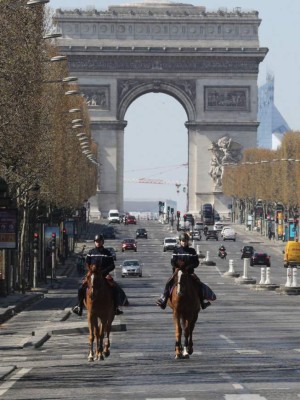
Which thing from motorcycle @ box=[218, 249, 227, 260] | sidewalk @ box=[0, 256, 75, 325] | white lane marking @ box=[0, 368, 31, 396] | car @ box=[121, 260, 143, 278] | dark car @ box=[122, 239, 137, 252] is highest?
dark car @ box=[122, 239, 137, 252]

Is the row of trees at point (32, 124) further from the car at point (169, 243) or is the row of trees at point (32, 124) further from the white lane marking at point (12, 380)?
the white lane marking at point (12, 380)

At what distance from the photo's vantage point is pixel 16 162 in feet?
230

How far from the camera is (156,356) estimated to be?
38406mm

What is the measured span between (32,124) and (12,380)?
37.8 meters

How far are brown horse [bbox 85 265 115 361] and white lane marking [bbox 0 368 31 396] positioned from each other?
73.5 inches

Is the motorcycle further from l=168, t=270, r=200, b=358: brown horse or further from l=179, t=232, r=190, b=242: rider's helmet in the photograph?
l=179, t=232, r=190, b=242: rider's helmet

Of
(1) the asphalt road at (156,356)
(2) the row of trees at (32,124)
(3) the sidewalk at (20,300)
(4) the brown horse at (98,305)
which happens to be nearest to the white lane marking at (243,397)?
(1) the asphalt road at (156,356)

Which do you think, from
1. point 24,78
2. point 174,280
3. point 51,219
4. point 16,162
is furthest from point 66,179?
point 174,280

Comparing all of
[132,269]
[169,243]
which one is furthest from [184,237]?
[169,243]

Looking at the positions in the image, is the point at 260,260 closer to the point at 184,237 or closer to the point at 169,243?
the point at 169,243

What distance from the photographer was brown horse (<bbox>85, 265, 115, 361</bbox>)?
3697cm

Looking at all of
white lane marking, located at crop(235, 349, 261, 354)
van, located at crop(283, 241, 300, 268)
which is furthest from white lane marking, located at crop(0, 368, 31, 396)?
van, located at crop(283, 241, 300, 268)

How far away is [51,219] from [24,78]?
168 ft

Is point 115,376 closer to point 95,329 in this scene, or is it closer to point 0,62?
point 95,329
